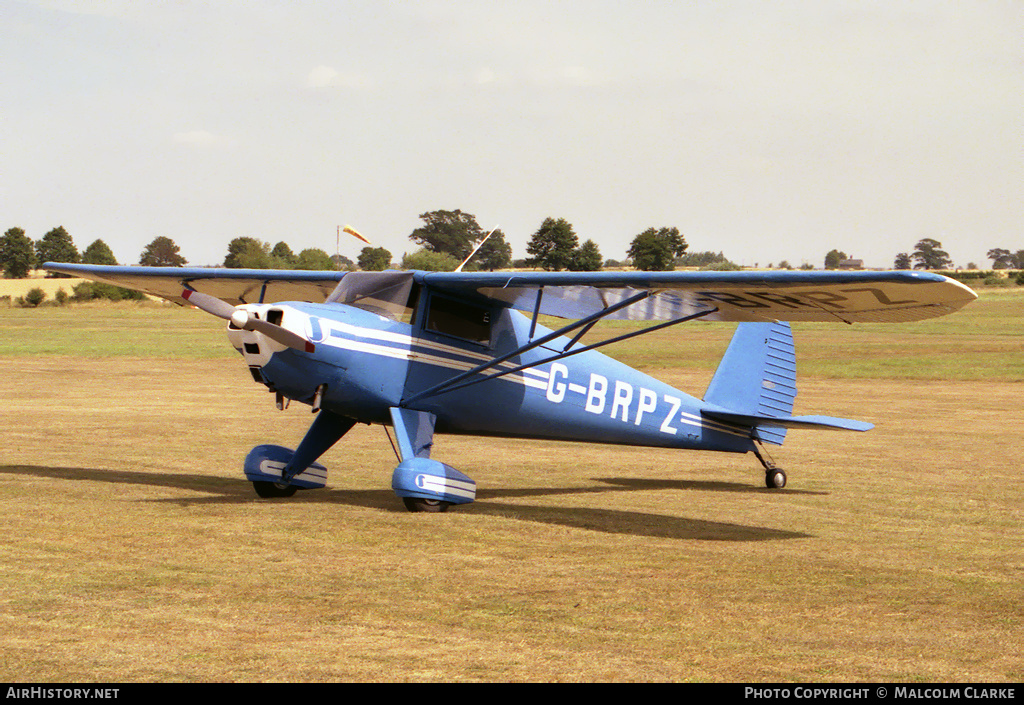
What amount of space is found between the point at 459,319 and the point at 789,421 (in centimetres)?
428

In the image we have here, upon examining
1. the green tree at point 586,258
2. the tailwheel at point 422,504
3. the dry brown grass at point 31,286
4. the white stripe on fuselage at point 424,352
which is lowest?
the dry brown grass at point 31,286

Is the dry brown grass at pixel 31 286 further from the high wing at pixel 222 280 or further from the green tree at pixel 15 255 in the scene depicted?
the high wing at pixel 222 280

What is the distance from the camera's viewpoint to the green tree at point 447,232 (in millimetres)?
164125

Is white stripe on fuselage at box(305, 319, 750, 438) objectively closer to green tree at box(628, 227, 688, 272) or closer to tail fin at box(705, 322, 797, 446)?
tail fin at box(705, 322, 797, 446)

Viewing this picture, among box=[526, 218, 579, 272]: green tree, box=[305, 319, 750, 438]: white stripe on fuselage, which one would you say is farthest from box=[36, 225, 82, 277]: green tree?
box=[305, 319, 750, 438]: white stripe on fuselage

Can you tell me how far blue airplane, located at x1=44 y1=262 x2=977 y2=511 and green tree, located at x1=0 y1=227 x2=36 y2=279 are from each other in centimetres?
14629

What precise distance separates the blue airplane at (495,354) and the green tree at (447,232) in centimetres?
14954

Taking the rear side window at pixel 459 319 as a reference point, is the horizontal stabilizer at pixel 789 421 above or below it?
below

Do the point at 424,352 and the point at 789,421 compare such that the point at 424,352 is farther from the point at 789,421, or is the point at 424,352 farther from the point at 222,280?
the point at 789,421

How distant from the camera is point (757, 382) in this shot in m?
14.6

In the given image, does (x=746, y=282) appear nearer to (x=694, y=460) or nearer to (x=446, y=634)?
(x=446, y=634)

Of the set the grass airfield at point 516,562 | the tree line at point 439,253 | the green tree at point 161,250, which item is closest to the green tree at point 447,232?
the tree line at point 439,253

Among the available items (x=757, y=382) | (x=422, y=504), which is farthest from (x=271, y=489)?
(x=757, y=382)

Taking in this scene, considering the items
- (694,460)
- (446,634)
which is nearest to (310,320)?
(446,634)
